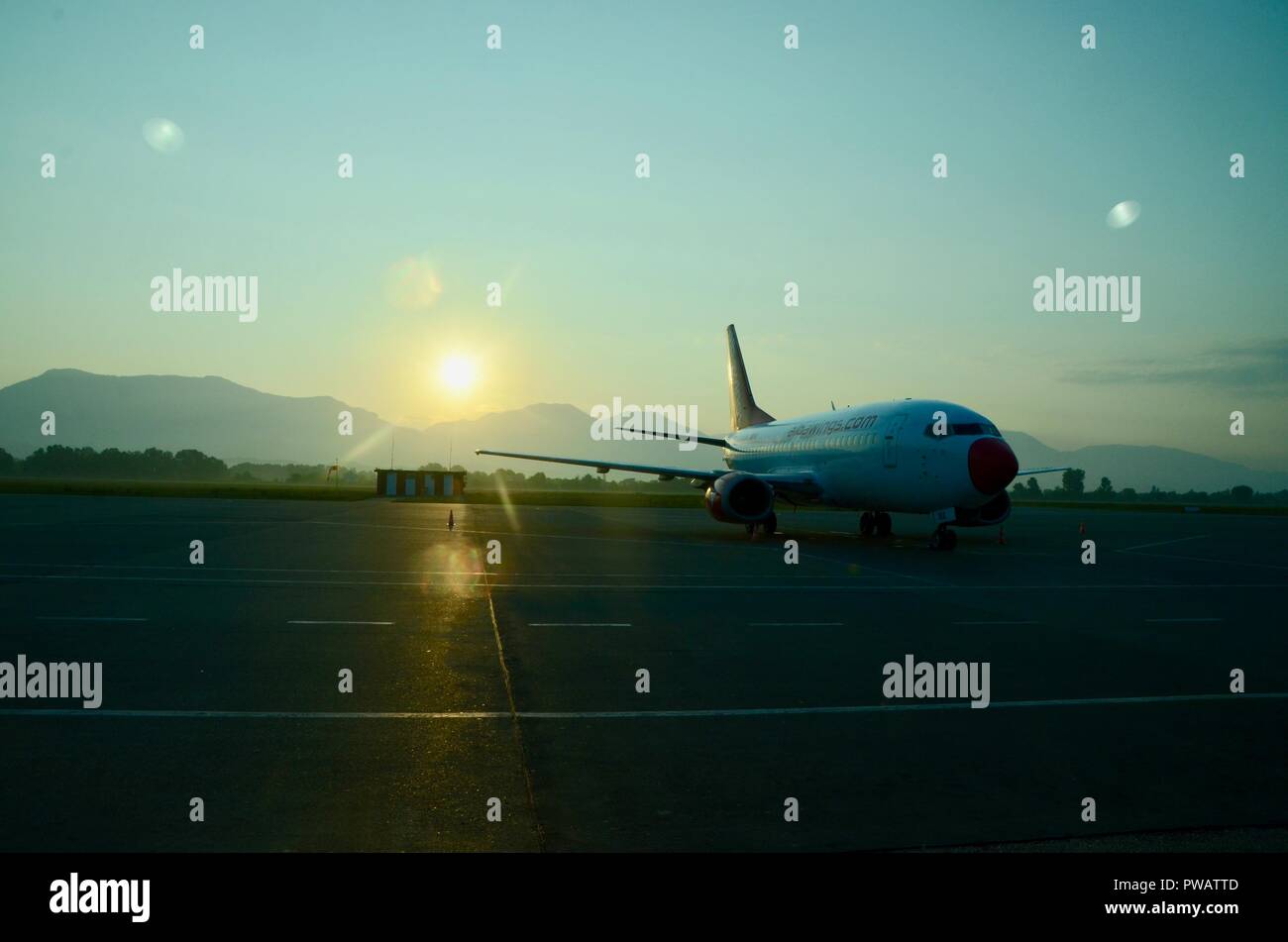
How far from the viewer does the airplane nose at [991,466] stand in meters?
24.2

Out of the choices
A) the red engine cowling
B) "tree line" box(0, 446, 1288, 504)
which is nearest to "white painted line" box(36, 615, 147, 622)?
the red engine cowling

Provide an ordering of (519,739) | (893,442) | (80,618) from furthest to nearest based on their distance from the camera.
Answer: (893,442), (80,618), (519,739)

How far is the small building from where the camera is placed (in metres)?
74.1

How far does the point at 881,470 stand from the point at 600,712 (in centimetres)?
2085

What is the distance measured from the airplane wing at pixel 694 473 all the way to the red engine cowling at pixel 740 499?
1.89 ft

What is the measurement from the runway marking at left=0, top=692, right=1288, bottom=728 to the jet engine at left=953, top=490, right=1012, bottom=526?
59.3ft

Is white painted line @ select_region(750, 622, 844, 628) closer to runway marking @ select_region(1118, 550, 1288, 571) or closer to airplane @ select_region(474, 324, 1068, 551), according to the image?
airplane @ select_region(474, 324, 1068, 551)

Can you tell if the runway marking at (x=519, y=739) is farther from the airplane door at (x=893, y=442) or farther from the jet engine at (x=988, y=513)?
the jet engine at (x=988, y=513)

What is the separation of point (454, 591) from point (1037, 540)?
73.6ft

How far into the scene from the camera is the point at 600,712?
797 cm

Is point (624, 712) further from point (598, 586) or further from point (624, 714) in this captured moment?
point (598, 586)

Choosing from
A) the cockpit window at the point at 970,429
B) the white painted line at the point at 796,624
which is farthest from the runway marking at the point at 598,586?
the cockpit window at the point at 970,429

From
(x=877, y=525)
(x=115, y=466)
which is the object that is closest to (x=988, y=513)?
(x=877, y=525)
